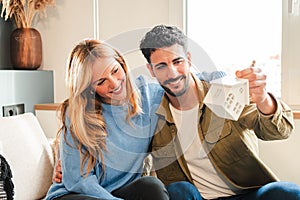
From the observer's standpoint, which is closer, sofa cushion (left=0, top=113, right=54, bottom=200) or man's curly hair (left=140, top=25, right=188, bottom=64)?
man's curly hair (left=140, top=25, right=188, bottom=64)

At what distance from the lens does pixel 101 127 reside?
5.99 ft

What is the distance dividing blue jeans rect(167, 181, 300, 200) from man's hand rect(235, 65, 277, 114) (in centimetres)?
28

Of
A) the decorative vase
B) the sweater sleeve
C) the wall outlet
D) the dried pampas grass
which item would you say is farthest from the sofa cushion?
the dried pampas grass

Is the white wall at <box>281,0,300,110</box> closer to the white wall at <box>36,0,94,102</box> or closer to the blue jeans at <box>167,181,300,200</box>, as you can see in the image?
the blue jeans at <box>167,181,300,200</box>

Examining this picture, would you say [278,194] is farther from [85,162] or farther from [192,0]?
[192,0]

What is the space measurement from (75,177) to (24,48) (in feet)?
3.99

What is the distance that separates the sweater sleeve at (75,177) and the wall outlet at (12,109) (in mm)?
840

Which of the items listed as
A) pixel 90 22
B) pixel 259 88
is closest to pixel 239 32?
pixel 90 22

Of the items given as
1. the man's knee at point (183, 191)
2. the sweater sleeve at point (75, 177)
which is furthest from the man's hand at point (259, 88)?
the sweater sleeve at point (75, 177)

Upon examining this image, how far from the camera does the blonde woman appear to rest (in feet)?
5.84

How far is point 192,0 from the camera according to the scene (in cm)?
261

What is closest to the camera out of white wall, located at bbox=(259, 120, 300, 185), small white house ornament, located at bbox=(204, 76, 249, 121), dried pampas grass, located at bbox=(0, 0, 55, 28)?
small white house ornament, located at bbox=(204, 76, 249, 121)

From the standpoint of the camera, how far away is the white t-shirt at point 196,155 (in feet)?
6.11

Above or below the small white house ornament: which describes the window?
above
